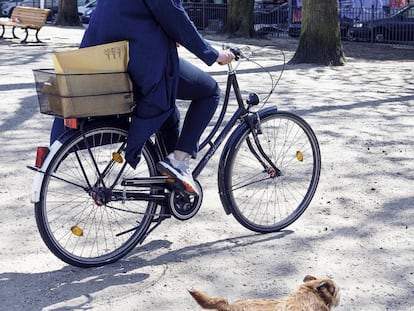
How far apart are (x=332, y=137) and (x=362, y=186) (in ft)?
6.00

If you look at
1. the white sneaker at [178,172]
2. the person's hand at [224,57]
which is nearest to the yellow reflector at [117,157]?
the white sneaker at [178,172]

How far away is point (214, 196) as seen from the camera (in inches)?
243

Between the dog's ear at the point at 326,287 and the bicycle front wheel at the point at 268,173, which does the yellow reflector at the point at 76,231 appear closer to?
the bicycle front wheel at the point at 268,173

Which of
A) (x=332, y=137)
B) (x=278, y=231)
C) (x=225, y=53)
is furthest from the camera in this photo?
(x=332, y=137)

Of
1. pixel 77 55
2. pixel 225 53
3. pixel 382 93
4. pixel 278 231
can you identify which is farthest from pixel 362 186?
pixel 382 93

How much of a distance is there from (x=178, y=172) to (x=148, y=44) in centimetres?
83

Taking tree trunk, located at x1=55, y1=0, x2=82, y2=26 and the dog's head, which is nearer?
the dog's head

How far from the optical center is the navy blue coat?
4.36 m

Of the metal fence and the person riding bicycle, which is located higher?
the metal fence

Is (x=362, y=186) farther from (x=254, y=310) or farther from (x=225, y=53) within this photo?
(x=254, y=310)

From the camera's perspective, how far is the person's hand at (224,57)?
4.76m

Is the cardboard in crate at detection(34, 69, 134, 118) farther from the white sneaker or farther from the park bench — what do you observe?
the park bench

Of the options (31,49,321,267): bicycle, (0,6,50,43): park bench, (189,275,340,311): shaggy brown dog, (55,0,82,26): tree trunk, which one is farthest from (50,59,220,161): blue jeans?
(55,0,82,26): tree trunk

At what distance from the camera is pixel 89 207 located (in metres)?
5.06
